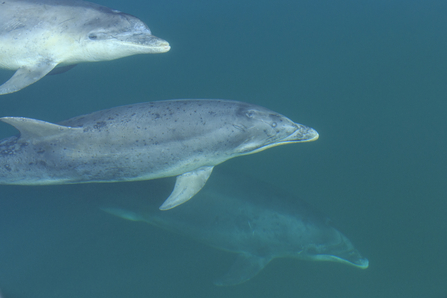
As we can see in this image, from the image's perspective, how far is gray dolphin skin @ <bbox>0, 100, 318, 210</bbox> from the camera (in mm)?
5266

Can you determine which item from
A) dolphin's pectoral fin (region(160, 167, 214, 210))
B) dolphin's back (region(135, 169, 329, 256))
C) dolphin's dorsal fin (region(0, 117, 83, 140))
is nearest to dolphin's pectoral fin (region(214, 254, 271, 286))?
dolphin's back (region(135, 169, 329, 256))

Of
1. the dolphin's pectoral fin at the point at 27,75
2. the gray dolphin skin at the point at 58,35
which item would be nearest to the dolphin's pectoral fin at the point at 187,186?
the gray dolphin skin at the point at 58,35

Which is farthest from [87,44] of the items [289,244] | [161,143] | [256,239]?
[289,244]

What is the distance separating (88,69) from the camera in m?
9.53

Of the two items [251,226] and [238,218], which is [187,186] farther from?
[251,226]

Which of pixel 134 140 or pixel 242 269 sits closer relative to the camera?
pixel 134 140

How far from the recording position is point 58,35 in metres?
6.41

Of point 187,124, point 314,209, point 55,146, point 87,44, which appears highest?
point 87,44

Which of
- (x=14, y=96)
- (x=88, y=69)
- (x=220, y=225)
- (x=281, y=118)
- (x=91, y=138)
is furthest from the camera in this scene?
(x=88, y=69)

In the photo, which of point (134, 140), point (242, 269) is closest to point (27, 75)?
point (134, 140)

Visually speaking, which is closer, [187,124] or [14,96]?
[187,124]

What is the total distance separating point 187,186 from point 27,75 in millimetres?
4064

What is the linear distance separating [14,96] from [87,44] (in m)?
4.02

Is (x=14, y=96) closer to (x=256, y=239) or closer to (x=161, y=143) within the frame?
(x=161, y=143)
